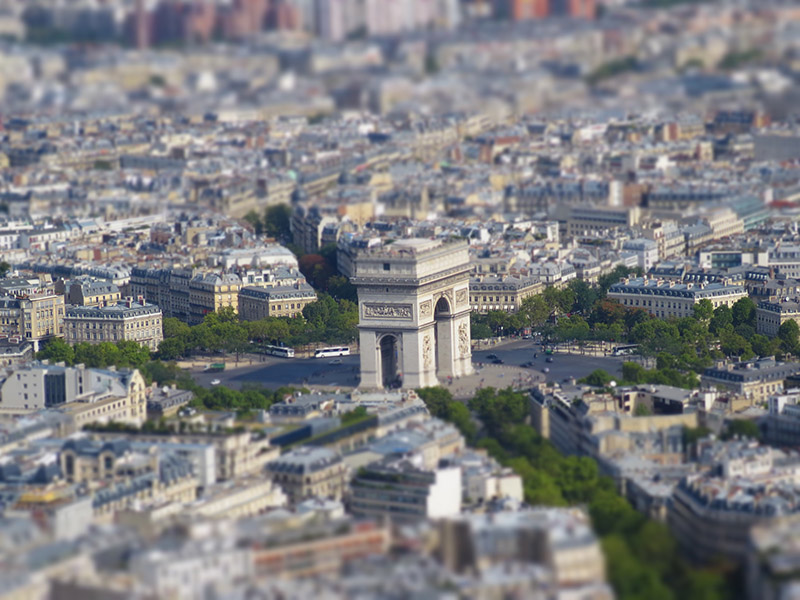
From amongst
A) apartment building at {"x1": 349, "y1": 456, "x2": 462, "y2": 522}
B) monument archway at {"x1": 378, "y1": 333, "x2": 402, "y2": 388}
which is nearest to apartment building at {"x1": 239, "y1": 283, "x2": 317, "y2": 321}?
monument archway at {"x1": 378, "y1": 333, "x2": 402, "y2": 388}

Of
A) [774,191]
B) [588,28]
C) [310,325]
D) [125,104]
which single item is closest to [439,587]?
[310,325]

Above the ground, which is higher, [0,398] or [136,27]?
[136,27]

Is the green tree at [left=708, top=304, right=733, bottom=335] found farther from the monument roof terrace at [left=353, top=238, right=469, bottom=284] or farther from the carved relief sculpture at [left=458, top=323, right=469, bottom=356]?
the monument roof terrace at [left=353, top=238, right=469, bottom=284]

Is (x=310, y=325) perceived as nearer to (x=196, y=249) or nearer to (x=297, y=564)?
(x=196, y=249)

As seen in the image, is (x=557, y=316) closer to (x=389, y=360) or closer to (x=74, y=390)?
(x=389, y=360)

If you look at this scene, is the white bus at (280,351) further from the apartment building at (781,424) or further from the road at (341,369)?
the apartment building at (781,424)

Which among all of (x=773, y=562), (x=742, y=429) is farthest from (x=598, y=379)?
(x=773, y=562)

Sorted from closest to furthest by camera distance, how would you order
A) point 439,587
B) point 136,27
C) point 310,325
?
point 439,587 → point 310,325 → point 136,27

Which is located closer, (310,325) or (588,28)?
(310,325)
